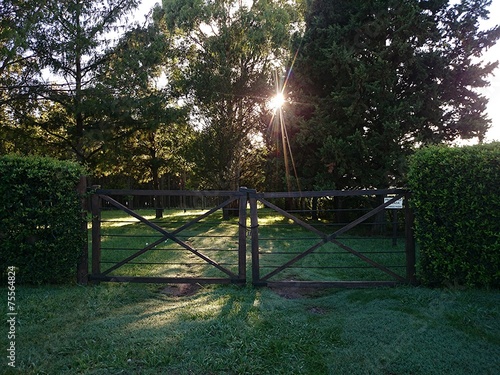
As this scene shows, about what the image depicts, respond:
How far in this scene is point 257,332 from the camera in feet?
12.2

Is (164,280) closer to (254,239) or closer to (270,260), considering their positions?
(254,239)

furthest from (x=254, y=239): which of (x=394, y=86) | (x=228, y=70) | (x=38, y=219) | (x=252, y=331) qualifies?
(x=228, y=70)

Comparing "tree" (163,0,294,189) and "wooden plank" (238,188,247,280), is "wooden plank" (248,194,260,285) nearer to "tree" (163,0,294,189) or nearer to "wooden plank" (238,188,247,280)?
"wooden plank" (238,188,247,280)

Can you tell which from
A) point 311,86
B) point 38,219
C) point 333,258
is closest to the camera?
point 38,219

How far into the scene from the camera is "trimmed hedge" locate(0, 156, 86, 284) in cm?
512

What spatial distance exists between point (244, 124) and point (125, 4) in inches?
310

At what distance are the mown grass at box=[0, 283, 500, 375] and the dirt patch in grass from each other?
0.21 m

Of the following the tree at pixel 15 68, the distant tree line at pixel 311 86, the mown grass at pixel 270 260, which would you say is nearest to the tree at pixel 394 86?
the distant tree line at pixel 311 86

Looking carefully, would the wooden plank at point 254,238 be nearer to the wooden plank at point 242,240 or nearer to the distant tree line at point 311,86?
the wooden plank at point 242,240

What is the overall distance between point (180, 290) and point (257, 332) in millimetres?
2235

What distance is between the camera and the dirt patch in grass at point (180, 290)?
211 inches

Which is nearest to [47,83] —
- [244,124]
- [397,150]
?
[244,124]

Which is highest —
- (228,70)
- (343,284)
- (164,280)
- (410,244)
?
(228,70)

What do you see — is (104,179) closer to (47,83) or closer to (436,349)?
(47,83)
